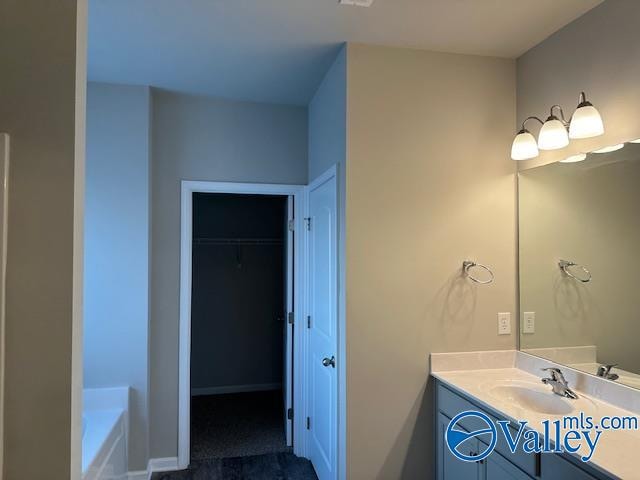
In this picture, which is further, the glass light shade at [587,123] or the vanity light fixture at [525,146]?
the vanity light fixture at [525,146]

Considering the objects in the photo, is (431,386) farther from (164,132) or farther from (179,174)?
(164,132)

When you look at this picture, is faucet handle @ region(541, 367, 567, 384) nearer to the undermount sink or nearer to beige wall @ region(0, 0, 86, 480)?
the undermount sink

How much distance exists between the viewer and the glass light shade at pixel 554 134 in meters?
1.94

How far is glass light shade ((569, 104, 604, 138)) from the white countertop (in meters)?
1.15

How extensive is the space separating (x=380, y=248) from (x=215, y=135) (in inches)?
61.2

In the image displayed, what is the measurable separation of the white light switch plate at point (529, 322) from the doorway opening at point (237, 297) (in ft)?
8.37

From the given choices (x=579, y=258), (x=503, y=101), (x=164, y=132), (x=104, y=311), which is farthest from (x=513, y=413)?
(x=164, y=132)

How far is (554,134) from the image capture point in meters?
1.95

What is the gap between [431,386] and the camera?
2.24 meters

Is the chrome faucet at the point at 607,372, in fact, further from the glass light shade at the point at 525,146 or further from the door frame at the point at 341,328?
the door frame at the point at 341,328

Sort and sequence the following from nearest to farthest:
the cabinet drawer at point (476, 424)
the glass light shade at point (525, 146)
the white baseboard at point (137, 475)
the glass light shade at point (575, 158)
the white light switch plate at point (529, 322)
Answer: the cabinet drawer at point (476, 424), the glass light shade at point (575, 158), the glass light shade at point (525, 146), the white light switch plate at point (529, 322), the white baseboard at point (137, 475)

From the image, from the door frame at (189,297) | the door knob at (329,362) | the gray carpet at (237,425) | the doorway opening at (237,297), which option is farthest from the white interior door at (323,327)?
the doorway opening at (237,297)

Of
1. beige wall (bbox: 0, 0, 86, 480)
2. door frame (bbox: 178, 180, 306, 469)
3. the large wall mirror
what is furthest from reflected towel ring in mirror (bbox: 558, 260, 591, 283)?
beige wall (bbox: 0, 0, 86, 480)

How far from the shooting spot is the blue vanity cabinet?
1.38 meters
